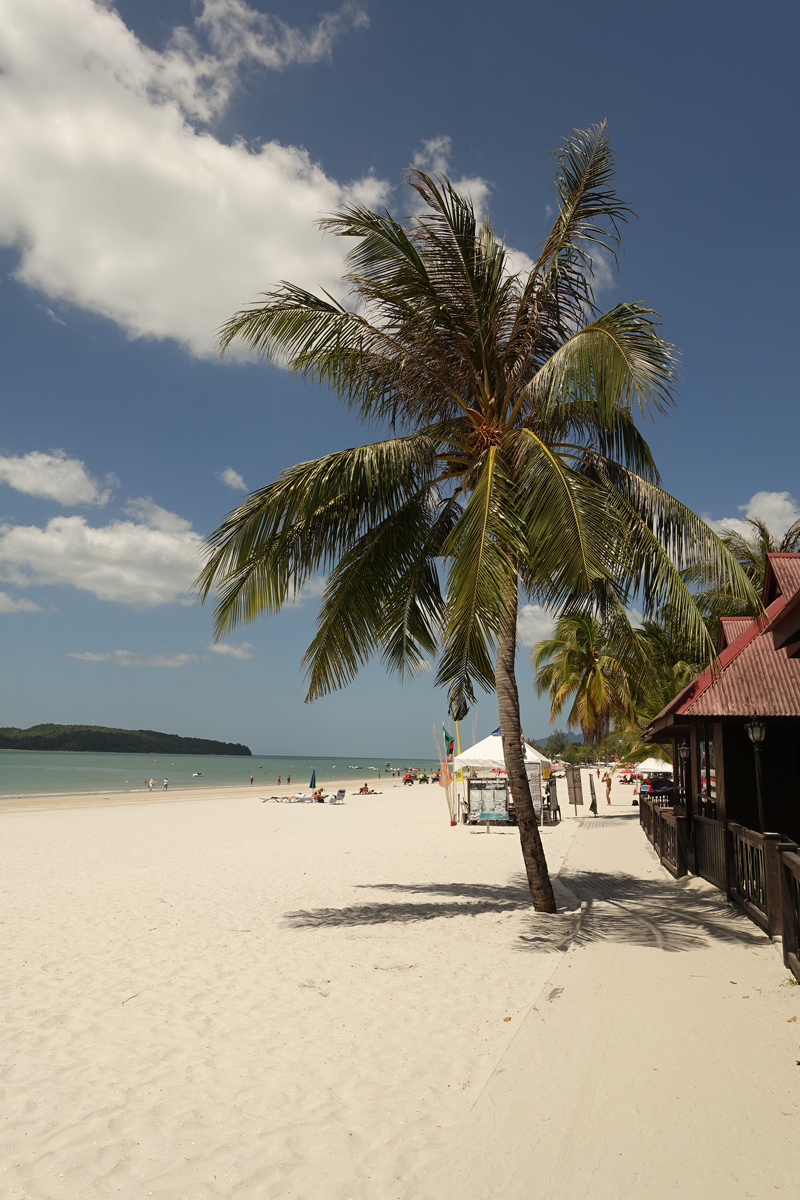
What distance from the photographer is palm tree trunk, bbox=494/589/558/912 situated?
319 inches

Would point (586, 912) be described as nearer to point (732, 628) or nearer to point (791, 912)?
point (791, 912)

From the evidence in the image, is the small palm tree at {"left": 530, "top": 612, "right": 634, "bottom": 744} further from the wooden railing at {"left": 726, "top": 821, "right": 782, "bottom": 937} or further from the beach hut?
the wooden railing at {"left": 726, "top": 821, "right": 782, "bottom": 937}

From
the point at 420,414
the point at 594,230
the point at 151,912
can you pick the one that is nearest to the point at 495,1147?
the point at 151,912

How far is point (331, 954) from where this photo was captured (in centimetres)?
683

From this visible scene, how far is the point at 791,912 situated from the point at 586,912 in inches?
127

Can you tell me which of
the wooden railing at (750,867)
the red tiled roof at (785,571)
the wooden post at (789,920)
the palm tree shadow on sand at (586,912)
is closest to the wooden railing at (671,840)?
the wooden railing at (750,867)

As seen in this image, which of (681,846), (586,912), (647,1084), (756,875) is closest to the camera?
(647,1084)

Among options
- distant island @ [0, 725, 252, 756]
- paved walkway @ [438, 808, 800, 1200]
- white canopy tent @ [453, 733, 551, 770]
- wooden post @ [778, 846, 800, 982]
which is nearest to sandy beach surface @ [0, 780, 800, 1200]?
paved walkway @ [438, 808, 800, 1200]

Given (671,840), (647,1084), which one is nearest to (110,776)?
(671,840)

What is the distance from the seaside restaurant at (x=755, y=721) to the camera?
27.2 ft

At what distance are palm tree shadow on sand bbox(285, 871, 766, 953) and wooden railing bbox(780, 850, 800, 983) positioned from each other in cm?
114

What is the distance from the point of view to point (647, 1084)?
150 inches

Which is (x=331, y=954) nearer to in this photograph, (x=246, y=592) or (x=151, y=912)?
(x=151, y=912)

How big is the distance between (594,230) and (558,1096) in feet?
Result: 25.4
